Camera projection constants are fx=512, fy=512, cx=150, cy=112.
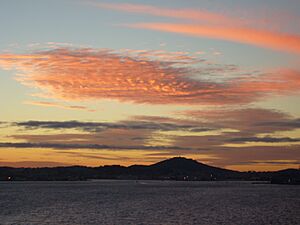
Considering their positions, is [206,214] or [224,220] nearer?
[224,220]

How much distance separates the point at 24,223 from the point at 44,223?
331cm

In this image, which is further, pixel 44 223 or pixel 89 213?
pixel 89 213

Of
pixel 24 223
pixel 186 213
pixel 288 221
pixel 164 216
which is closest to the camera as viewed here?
pixel 24 223

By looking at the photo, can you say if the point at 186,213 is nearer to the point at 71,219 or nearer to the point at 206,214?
the point at 206,214

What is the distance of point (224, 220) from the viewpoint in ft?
302

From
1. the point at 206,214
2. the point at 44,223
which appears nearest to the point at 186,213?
the point at 206,214

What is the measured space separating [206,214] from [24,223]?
37401 millimetres

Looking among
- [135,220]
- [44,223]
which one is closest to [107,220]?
[135,220]

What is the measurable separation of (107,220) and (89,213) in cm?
Answer: 1565

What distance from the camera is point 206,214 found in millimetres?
103875

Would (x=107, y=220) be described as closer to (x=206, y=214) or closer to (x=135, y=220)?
(x=135, y=220)

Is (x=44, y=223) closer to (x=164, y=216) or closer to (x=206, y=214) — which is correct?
(x=164, y=216)

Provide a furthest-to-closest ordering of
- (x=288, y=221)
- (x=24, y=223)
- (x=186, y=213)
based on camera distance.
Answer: (x=186, y=213), (x=288, y=221), (x=24, y=223)

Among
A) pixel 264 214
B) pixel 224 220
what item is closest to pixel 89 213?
pixel 224 220
